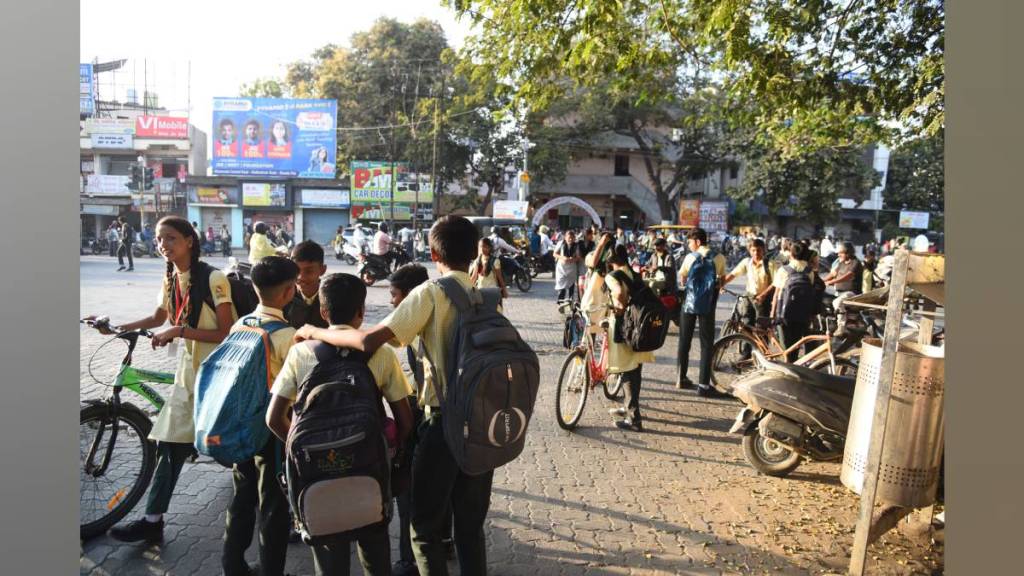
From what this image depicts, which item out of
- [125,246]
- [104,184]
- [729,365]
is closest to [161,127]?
[104,184]

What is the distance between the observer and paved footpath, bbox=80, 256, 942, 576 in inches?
146

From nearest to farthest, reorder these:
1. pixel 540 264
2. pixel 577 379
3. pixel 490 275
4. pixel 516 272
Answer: pixel 577 379 < pixel 490 275 < pixel 516 272 < pixel 540 264

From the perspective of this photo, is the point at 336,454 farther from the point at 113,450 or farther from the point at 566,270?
the point at 566,270

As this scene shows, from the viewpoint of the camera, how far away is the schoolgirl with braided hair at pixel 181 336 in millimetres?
3619

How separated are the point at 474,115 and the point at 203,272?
107 feet

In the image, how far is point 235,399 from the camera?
2.88 metres

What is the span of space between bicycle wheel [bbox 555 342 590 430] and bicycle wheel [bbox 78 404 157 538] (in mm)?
3136

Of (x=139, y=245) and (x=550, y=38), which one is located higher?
(x=550, y=38)

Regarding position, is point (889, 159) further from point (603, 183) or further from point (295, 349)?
point (295, 349)

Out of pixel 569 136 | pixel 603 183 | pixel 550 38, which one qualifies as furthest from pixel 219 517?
pixel 603 183

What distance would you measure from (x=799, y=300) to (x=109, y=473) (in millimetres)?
6594

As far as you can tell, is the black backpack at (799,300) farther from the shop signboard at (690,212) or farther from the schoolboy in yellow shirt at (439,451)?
the shop signboard at (690,212)

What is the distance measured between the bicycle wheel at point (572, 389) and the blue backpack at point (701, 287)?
182 cm

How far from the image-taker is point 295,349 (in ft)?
8.87
